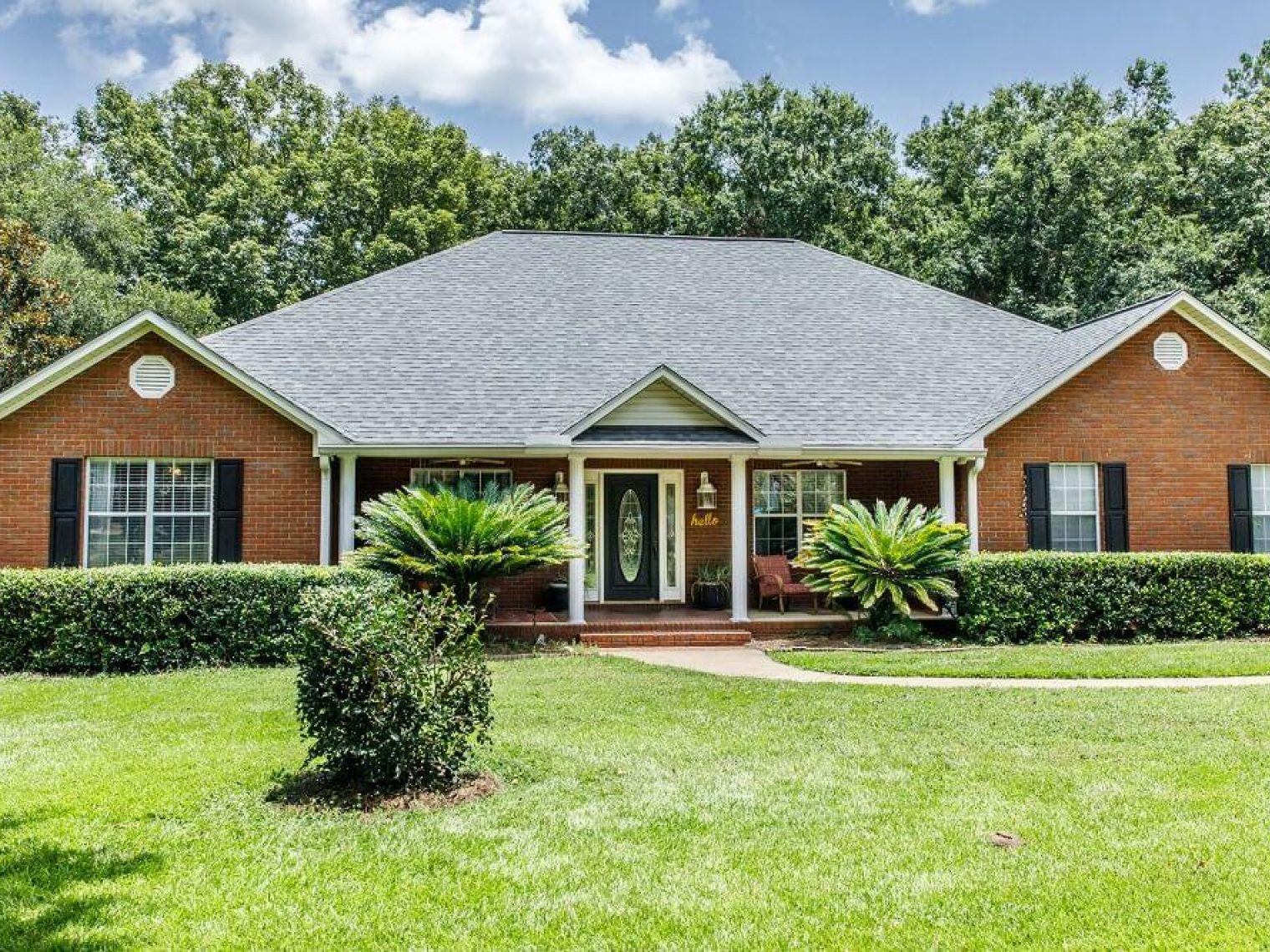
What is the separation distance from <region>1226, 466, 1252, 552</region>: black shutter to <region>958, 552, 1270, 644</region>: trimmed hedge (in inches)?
66.5

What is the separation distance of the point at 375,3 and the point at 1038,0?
13.2m

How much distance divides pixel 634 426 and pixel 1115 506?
769cm

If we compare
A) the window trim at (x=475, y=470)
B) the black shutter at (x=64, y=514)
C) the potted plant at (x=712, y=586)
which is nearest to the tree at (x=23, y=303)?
the black shutter at (x=64, y=514)

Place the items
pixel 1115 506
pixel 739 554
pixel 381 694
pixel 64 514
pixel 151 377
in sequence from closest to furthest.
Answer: pixel 381 694 < pixel 64 514 < pixel 151 377 < pixel 739 554 < pixel 1115 506

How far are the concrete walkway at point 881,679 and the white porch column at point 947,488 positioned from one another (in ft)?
14.1

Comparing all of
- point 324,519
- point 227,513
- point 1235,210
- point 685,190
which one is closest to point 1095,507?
point 324,519

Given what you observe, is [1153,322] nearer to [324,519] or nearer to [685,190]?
[324,519]

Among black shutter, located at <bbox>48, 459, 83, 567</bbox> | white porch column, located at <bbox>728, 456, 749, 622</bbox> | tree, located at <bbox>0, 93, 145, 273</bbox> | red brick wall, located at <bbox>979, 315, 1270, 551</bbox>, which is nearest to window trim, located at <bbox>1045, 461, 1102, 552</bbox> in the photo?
red brick wall, located at <bbox>979, 315, 1270, 551</bbox>

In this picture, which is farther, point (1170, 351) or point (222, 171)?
point (222, 171)

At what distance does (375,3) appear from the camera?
768 inches

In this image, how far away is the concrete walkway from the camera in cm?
981

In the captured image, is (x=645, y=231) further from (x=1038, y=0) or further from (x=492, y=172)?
(x=1038, y=0)

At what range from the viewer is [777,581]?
15.0 meters

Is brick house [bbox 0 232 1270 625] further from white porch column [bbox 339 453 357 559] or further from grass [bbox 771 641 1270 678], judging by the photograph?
grass [bbox 771 641 1270 678]
